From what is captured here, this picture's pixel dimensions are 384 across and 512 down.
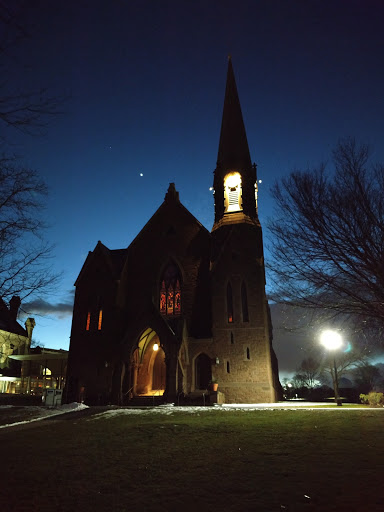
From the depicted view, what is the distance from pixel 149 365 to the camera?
27.8 m

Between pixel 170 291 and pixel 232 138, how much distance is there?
15.3 meters

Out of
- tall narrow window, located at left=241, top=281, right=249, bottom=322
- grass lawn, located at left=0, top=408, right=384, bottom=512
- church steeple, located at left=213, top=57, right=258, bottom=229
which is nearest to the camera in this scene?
grass lawn, located at left=0, top=408, right=384, bottom=512

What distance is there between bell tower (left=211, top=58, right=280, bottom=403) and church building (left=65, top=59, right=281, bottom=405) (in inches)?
2.7

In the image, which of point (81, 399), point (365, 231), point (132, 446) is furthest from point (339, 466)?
point (81, 399)

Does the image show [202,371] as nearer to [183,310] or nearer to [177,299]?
[183,310]

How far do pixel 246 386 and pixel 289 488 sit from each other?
19.4m

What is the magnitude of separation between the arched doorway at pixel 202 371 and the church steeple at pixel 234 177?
34.1ft

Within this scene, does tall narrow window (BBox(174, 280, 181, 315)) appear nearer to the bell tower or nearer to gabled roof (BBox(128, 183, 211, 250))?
the bell tower

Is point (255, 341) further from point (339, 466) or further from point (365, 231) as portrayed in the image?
point (339, 466)

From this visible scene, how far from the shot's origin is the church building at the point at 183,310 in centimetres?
2355

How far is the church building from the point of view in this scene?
23.5 meters

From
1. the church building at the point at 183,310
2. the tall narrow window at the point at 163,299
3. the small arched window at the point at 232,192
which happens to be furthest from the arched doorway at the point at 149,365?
the small arched window at the point at 232,192

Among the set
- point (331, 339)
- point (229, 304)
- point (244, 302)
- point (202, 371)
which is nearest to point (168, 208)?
point (229, 304)

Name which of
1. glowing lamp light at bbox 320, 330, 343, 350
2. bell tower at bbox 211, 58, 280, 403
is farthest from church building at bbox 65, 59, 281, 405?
glowing lamp light at bbox 320, 330, 343, 350
